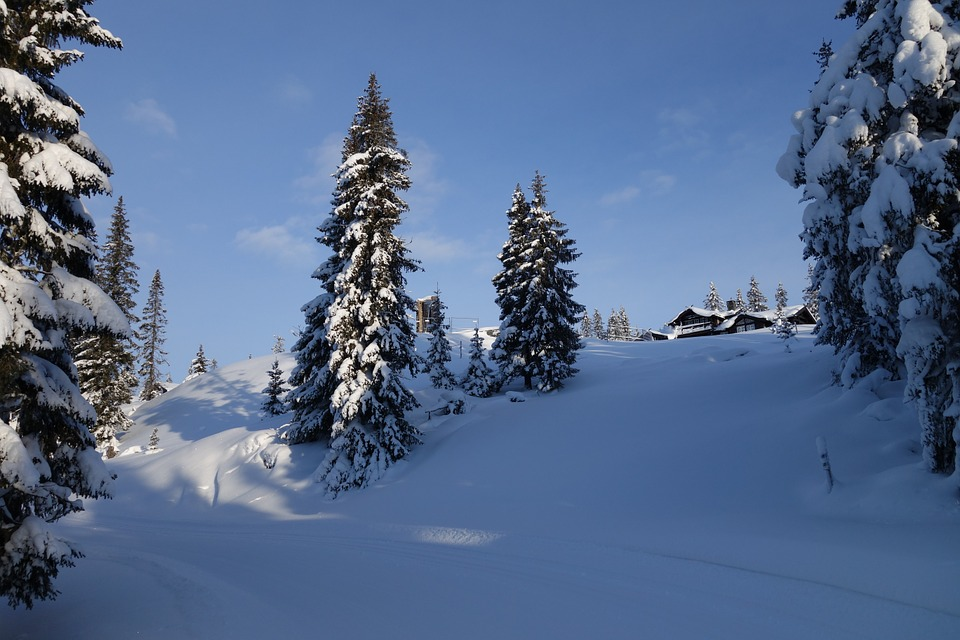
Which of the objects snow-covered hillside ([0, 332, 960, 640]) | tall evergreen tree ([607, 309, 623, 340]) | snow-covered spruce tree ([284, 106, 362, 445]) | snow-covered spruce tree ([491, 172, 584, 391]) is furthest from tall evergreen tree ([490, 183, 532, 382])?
tall evergreen tree ([607, 309, 623, 340])

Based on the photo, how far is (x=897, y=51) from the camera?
28.7 feet

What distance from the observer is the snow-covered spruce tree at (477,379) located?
2922cm

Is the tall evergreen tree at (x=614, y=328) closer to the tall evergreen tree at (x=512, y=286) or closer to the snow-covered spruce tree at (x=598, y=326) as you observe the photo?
the snow-covered spruce tree at (x=598, y=326)

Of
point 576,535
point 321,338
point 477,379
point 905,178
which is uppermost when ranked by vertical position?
point 905,178

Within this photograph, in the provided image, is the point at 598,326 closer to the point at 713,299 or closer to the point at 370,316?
Answer: the point at 713,299

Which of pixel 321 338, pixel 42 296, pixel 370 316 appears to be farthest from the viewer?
pixel 321 338

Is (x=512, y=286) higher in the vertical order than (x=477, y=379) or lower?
higher

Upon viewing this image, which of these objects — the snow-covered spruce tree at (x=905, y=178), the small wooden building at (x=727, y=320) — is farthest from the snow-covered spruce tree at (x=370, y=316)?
the small wooden building at (x=727, y=320)

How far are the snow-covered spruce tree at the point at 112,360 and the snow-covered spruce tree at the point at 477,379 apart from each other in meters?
18.9

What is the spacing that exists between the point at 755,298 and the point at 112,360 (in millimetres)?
80301

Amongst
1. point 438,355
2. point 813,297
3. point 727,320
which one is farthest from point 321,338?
point 727,320

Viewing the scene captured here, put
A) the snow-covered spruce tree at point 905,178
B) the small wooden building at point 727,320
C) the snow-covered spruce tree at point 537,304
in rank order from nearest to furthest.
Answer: the snow-covered spruce tree at point 905,178, the snow-covered spruce tree at point 537,304, the small wooden building at point 727,320

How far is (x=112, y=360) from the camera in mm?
29953

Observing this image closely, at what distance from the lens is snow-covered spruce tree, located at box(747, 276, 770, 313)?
77562 mm
